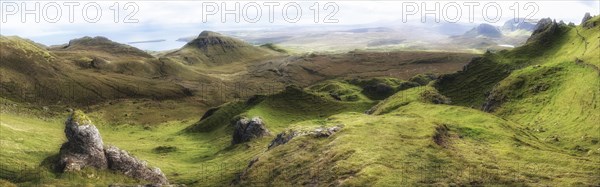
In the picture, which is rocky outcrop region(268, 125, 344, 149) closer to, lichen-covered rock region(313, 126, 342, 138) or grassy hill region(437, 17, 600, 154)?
lichen-covered rock region(313, 126, 342, 138)

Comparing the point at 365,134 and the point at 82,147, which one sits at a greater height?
the point at 365,134

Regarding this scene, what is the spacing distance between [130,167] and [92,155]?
5.97 meters

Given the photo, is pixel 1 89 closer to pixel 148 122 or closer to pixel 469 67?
pixel 148 122

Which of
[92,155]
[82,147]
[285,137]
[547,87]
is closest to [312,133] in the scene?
[285,137]

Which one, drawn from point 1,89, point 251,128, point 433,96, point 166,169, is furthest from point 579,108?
point 1,89

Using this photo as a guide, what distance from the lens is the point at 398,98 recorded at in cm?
13388

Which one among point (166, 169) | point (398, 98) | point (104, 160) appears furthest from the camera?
point (398, 98)

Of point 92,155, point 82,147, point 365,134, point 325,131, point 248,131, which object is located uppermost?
point 365,134

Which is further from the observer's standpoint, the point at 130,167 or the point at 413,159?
the point at 130,167

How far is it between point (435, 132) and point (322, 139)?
16857 millimetres

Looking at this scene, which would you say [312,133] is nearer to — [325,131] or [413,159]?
[325,131]

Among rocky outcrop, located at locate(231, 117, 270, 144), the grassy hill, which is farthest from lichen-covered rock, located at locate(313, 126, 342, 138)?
the grassy hill

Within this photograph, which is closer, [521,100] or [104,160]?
[104,160]

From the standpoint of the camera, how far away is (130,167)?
7538cm
